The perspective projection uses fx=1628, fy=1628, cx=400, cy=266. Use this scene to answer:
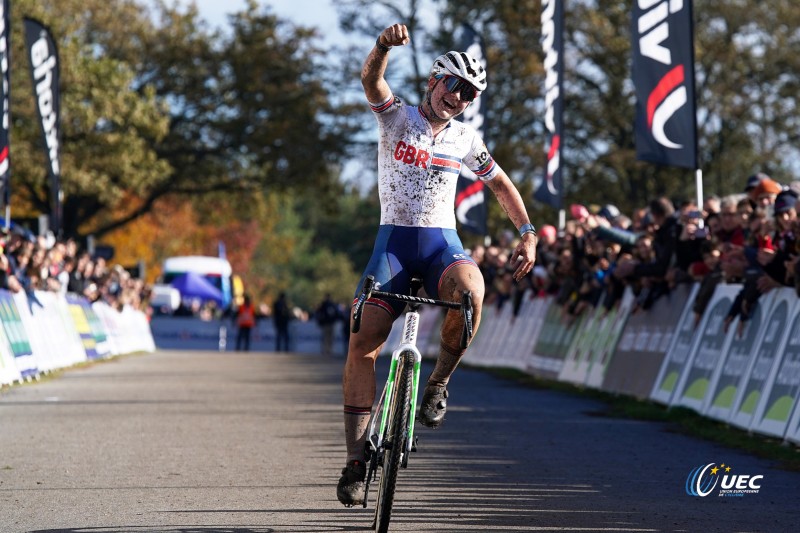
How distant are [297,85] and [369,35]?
4.21 metres

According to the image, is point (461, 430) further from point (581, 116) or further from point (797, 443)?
point (581, 116)

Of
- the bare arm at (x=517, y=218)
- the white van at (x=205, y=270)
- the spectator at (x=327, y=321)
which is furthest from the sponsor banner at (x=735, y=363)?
the white van at (x=205, y=270)

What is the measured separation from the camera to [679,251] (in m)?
17.1

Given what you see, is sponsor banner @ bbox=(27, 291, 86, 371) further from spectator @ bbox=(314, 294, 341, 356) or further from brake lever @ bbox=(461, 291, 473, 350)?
spectator @ bbox=(314, 294, 341, 356)

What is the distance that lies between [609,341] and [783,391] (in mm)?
6984

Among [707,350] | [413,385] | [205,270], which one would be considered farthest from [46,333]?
[205,270]

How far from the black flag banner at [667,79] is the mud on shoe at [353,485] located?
1109 centimetres

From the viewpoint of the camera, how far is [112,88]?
5078 centimetres

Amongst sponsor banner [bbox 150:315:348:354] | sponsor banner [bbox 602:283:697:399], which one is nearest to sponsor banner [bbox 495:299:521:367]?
sponsor banner [bbox 602:283:697:399]

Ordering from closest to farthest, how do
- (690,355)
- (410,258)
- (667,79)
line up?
(410,258), (690,355), (667,79)

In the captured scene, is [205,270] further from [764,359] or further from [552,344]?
[764,359]

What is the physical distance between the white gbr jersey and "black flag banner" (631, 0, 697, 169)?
10253 millimetres

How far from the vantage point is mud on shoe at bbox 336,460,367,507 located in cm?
786

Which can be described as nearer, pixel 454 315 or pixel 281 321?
pixel 454 315
